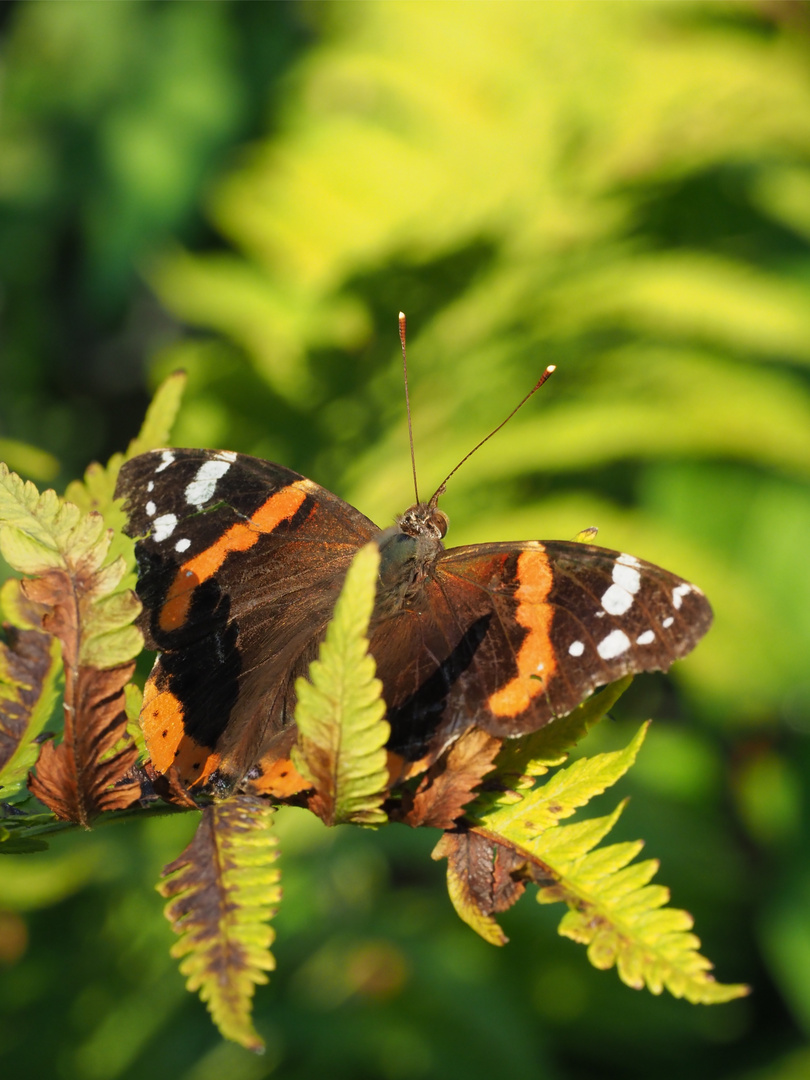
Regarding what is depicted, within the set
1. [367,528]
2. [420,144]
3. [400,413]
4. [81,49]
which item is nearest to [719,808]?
[400,413]

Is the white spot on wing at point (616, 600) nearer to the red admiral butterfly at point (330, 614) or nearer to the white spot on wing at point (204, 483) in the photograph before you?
the red admiral butterfly at point (330, 614)

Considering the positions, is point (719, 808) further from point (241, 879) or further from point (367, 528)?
point (241, 879)

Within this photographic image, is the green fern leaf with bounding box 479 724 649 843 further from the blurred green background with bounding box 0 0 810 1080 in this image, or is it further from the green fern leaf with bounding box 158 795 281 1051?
the blurred green background with bounding box 0 0 810 1080

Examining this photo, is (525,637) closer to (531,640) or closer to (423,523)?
(531,640)

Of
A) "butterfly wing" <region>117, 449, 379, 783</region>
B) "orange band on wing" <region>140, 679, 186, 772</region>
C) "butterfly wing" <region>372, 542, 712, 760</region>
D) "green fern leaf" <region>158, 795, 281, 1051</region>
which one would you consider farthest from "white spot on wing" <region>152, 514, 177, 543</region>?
"green fern leaf" <region>158, 795, 281, 1051</region>

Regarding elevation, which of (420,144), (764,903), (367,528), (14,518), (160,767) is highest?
(420,144)

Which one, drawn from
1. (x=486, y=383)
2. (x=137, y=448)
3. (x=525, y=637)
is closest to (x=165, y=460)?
(x=137, y=448)

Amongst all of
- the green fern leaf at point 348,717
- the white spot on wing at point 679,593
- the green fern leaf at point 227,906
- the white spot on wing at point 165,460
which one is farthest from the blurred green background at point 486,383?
the green fern leaf at point 348,717
